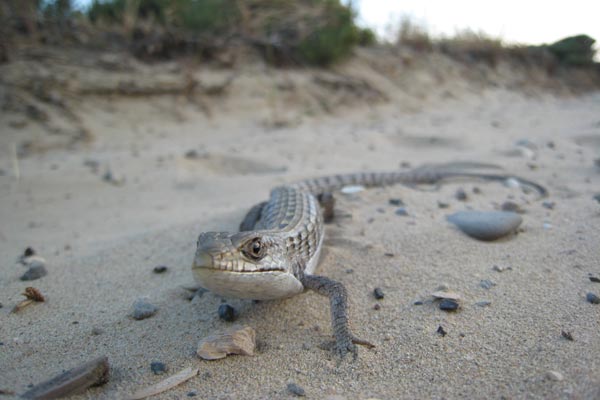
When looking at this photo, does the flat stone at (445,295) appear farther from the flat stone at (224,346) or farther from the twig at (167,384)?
the twig at (167,384)

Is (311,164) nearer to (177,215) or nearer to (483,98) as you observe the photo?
(177,215)

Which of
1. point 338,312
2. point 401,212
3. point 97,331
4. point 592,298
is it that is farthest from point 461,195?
point 97,331

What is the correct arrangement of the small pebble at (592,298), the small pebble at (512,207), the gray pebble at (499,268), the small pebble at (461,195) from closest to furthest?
1. the small pebble at (592,298)
2. the gray pebble at (499,268)
3. the small pebble at (512,207)
4. the small pebble at (461,195)

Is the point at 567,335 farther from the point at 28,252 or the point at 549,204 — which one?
the point at 28,252

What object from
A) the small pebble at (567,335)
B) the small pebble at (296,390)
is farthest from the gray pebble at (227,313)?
the small pebble at (567,335)

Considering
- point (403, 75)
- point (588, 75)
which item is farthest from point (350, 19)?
point (588, 75)

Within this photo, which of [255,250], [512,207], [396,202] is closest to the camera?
[255,250]
